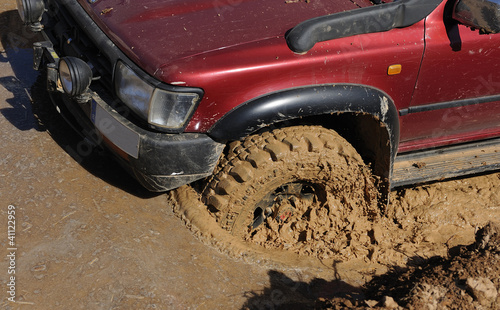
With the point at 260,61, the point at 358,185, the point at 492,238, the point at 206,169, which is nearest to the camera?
the point at 260,61

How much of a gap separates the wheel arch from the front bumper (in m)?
0.14

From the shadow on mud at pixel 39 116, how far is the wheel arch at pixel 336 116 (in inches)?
43.0

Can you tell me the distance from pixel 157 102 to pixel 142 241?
0.94m

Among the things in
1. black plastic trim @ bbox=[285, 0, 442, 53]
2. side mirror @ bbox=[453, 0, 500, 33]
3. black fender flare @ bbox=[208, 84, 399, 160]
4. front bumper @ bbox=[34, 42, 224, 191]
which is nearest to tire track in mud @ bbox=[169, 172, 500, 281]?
front bumper @ bbox=[34, 42, 224, 191]

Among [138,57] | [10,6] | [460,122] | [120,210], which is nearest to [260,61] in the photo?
[138,57]

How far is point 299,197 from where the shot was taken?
3436 millimetres

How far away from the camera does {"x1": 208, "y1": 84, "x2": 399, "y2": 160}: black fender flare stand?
2812 mm

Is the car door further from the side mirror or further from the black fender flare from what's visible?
the black fender flare

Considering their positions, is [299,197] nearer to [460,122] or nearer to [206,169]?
[206,169]

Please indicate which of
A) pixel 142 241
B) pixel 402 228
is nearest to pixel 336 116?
pixel 402 228

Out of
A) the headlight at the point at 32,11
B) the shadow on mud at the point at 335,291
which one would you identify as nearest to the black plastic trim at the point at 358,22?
the shadow on mud at the point at 335,291

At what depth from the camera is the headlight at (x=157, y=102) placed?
2725 mm

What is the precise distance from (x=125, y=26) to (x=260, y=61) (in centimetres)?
85

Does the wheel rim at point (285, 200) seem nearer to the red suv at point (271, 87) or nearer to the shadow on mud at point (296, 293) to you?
the red suv at point (271, 87)
